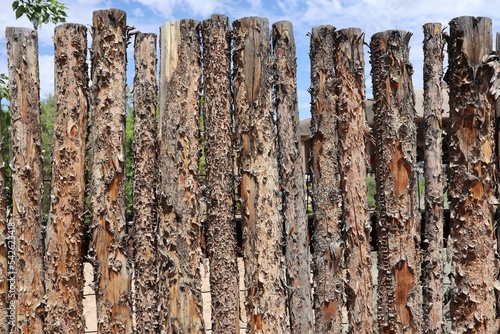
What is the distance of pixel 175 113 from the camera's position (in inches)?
138

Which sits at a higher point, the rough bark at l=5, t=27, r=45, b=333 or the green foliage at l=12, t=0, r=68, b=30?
the green foliage at l=12, t=0, r=68, b=30

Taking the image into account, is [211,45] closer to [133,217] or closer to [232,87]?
[232,87]

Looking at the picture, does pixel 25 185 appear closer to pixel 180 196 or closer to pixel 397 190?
pixel 180 196

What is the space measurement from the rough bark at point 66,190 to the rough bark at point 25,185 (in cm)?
9

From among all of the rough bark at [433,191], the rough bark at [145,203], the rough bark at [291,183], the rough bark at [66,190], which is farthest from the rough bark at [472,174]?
the rough bark at [66,190]

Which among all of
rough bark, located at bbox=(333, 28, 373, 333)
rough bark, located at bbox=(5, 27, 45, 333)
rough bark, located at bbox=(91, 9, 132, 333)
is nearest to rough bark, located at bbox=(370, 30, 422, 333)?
rough bark, located at bbox=(333, 28, 373, 333)

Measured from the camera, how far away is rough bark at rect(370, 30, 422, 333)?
3643mm

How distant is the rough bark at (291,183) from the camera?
3549mm

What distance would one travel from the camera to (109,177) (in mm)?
3520

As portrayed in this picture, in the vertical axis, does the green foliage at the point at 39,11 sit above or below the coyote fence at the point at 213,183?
above

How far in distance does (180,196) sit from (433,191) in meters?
1.55

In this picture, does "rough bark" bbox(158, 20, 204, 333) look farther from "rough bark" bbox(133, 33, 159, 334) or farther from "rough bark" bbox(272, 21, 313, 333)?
"rough bark" bbox(272, 21, 313, 333)

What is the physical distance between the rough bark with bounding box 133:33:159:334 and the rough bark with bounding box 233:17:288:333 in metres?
0.50

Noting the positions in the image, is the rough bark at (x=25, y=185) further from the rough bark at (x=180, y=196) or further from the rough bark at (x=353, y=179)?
the rough bark at (x=353, y=179)
